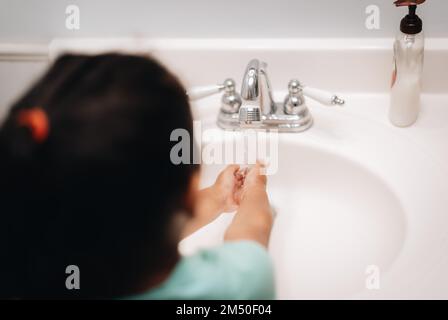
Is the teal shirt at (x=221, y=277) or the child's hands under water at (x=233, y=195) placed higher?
the child's hands under water at (x=233, y=195)

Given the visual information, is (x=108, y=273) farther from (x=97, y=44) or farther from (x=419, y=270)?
(x=97, y=44)

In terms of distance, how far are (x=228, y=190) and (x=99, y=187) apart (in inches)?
16.5

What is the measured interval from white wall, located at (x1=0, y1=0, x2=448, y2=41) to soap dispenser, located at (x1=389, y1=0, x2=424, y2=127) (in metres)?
0.08

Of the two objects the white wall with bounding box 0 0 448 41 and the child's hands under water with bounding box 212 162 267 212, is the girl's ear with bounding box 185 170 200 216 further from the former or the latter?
the white wall with bounding box 0 0 448 41

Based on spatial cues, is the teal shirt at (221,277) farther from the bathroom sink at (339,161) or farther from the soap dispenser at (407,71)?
the soap dispenser at (407,71)

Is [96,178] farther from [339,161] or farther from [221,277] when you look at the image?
[339,161]

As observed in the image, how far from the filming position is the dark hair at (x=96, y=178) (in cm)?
45

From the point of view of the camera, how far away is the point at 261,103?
2.75ft

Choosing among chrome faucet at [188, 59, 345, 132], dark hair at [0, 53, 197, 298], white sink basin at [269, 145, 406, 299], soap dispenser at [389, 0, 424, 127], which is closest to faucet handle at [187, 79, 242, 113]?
chrome faucet at [188, 59, 345, 132]

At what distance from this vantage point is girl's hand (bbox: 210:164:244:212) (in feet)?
2.83

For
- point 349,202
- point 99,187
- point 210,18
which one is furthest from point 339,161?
point 99,187

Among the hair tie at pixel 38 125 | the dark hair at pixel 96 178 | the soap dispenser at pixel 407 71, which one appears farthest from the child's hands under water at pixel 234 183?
the hair tie at pixel 38 125
